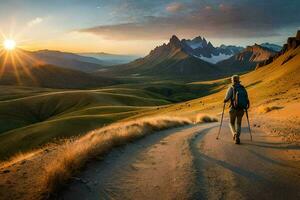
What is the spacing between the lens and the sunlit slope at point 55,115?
5503 centimetres

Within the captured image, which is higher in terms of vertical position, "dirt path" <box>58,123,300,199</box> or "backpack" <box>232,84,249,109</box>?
"backpack" <box>232,84,249,109</box>

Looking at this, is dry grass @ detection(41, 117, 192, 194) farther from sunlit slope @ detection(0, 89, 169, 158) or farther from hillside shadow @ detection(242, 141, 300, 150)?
sunlit slope @ detection(0, 89, 169, 158)

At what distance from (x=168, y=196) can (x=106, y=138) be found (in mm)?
6424

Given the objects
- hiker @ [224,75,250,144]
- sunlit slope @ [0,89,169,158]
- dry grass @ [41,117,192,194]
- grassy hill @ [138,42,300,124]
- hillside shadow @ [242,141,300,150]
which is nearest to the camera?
dry grass @ [41,117,192,194]

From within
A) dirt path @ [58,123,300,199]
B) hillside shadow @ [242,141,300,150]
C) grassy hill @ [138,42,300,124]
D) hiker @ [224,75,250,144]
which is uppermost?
hiker @ [224,75,250,144]

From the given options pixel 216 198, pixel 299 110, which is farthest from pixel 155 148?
pixel 299 110

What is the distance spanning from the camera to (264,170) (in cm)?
1029

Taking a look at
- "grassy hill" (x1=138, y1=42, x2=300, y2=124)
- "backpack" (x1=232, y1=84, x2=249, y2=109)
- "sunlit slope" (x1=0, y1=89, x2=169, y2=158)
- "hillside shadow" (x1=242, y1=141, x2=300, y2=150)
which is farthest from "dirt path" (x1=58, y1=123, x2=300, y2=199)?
"sunlit slope" (x1=0, y1=89, x2=169, y2=158)

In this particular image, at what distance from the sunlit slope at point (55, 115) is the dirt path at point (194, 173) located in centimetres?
4231

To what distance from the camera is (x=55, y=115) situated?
371 ft

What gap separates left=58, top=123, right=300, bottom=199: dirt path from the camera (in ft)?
27.9

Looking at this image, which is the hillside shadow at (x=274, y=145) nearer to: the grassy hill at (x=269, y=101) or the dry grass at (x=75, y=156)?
the dry grass at (x=75, y=156)

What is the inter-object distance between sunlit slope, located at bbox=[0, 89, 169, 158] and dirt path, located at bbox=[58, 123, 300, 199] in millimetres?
42309

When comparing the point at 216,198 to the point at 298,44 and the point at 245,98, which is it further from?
the point at 298,44
